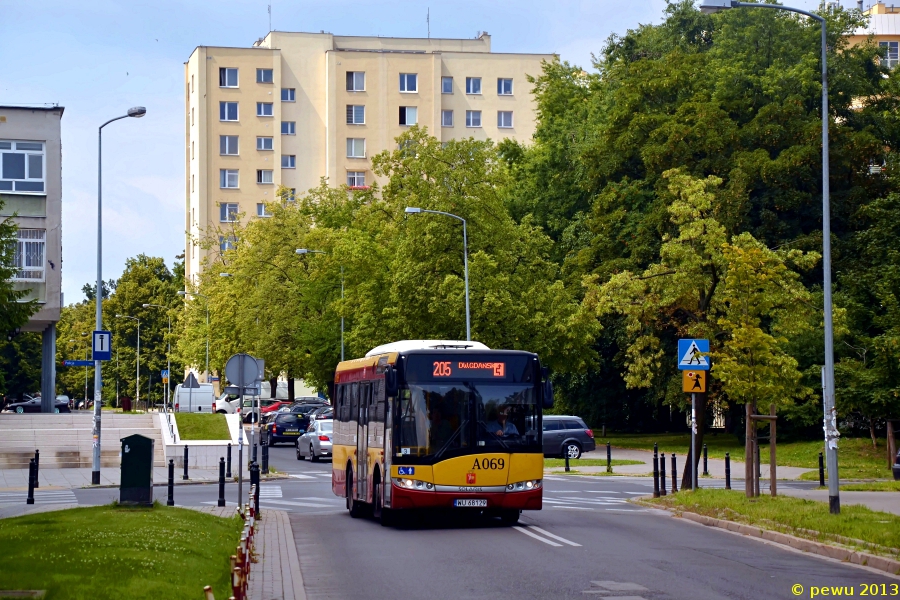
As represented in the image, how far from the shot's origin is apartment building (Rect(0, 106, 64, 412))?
5275cm

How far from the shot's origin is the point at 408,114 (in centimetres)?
10331

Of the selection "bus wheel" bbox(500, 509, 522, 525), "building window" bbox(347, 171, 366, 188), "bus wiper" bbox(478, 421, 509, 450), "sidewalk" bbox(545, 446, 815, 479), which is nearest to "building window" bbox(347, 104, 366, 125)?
"building window" bbox(347, 171, 366, 188)

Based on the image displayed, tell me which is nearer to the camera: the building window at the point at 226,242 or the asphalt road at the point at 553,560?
the asphalt road at the point at 553,560

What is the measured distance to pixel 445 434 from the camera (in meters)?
19.5

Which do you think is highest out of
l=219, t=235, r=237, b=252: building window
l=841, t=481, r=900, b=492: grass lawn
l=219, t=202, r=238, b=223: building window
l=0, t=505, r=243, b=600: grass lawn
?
l=219, t=202, r=238, b=223: building window

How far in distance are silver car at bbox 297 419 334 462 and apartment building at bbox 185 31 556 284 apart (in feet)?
188

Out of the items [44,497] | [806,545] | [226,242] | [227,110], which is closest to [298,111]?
[227,110]

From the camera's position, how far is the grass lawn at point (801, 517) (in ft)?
52.7

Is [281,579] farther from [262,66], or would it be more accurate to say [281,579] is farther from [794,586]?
[262,66]

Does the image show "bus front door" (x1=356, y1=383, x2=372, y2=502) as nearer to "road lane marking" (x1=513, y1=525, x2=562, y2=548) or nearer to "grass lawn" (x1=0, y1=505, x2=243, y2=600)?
"grass lawn" (x1=0, y1=505, x2=243, y2=600)

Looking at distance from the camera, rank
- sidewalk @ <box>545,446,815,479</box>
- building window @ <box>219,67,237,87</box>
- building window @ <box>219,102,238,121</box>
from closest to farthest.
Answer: sidewalk @ <box>545,446,815,479</box> < building window @ <box>219,67,237,87</box> < building window @ <box>219,102,238,121</box>

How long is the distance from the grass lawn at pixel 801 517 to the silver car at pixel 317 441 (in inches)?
880

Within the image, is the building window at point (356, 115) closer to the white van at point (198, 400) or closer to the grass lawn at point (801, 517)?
the white van at point (198, 400)

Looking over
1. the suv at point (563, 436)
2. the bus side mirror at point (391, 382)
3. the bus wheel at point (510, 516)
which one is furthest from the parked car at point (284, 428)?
the bus side mirror at point (391, 382)
